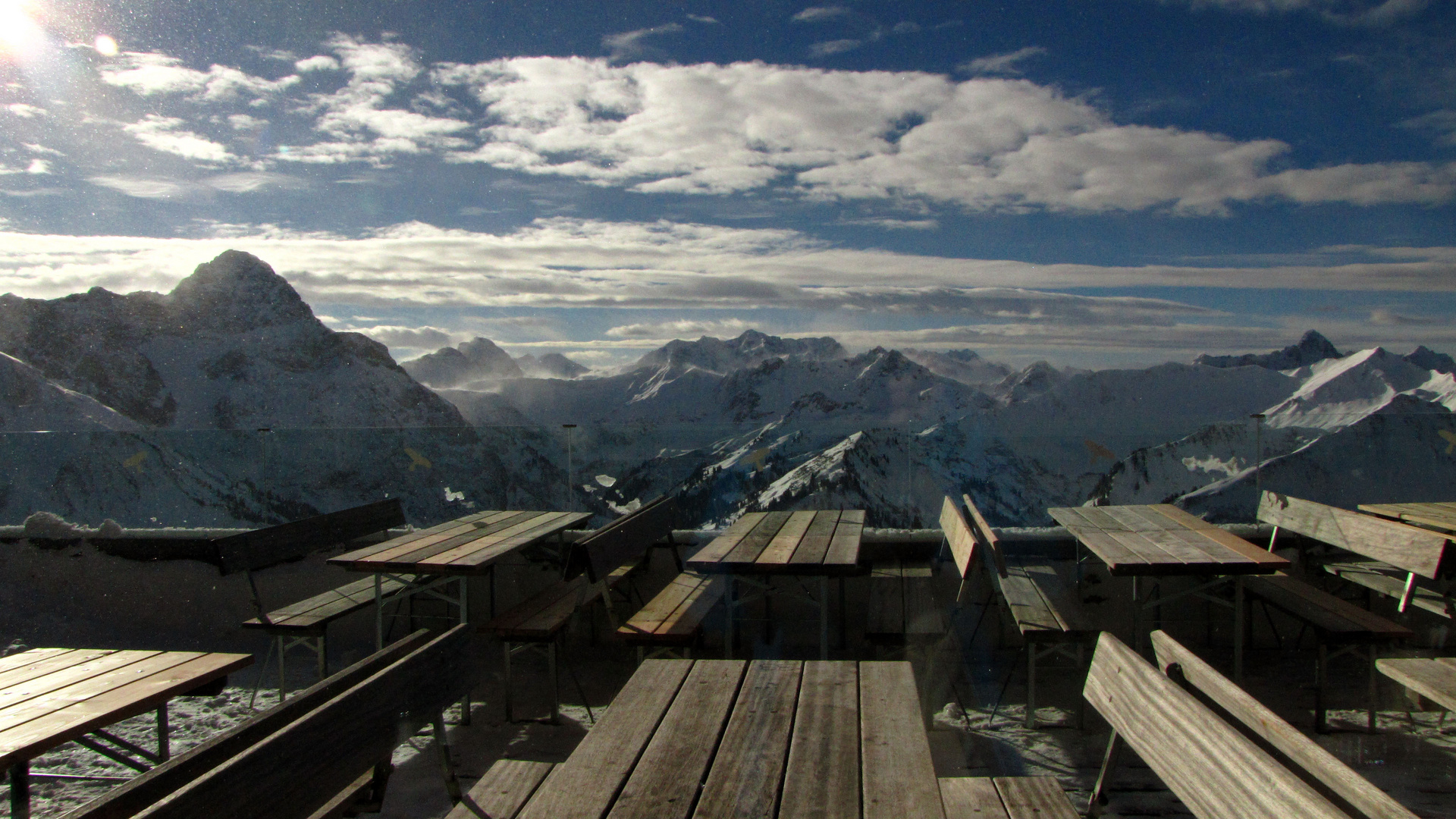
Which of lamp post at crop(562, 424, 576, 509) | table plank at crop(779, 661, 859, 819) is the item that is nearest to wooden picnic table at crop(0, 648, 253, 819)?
table plank at crop(779, 661, 859, 819)

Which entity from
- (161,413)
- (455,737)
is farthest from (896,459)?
(161,413)

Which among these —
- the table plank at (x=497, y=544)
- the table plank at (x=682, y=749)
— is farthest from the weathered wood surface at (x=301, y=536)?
the table plank at (x=682, y=749)

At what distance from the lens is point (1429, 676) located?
2.77 metres

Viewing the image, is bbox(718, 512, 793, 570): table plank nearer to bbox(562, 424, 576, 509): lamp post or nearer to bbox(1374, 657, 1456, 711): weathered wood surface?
bbox(562, 424, 576, 509): lamp post

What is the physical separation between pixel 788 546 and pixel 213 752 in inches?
110

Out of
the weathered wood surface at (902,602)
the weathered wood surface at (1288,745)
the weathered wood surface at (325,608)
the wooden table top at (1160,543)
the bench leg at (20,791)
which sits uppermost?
the weathered wood surface at (1288,745)

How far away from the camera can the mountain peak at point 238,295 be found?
138 m

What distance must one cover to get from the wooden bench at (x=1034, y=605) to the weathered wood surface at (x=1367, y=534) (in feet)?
3.84

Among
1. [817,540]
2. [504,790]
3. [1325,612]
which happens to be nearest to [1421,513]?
[1325,612]

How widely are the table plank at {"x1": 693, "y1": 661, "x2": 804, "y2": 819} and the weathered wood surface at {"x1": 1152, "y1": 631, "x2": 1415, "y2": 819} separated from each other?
32.3 inches

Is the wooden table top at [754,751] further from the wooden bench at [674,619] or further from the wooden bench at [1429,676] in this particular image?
the wooden bench at [1429,676]

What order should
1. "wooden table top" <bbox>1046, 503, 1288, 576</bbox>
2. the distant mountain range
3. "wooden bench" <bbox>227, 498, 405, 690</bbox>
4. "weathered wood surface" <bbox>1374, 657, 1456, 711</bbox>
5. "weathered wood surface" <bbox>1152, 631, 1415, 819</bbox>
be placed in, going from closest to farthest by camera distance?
"weathered wood surface" <bbox>1152, 631, 1415, 819</bbox> < "weathered wood surface" <bbox>1374, 657, 1456, 711</bbox> < "wooden table top" <bbox>1046, 503, 1288, 576</bbox> < "wooden bench" <bbox>227, 498, 405, 690</bbox> < the distant mountain range

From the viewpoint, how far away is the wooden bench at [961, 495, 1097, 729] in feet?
11.1

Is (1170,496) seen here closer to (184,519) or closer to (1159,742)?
(1159,742)
